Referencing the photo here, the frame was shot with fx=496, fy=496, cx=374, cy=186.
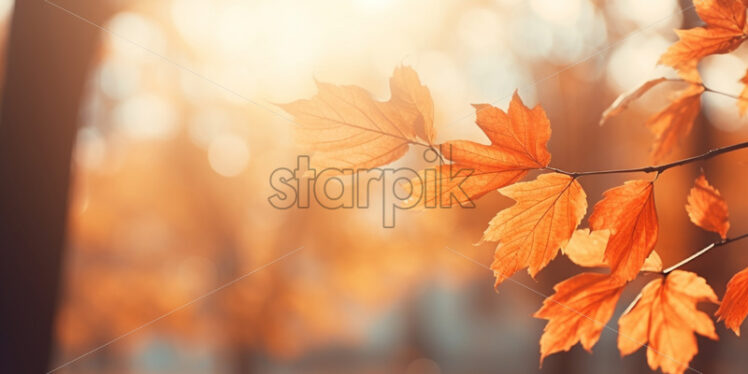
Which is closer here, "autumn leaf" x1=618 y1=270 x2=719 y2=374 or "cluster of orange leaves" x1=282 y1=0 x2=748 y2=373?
"cluster of orange leaves" x1=282 y1=0 x2=748 y2=373

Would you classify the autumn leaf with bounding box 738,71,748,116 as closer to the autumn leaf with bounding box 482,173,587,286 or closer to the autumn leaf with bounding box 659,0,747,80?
the autumn leaf with bounding box 659,0,747,80

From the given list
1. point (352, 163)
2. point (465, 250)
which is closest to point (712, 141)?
point (465, 250)

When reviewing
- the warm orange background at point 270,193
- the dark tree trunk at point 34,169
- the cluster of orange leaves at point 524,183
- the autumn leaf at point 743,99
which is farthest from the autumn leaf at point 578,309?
the warm orange background at point 270,193

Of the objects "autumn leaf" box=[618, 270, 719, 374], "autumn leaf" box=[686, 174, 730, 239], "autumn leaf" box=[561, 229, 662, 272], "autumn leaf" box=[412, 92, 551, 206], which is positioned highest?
"autumn leaf" box=[412, 92, 551, 206]

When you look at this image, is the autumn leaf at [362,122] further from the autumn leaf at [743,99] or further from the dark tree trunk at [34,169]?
the dark tree trunk at [34,169]

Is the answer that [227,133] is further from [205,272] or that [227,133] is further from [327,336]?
[327,336]

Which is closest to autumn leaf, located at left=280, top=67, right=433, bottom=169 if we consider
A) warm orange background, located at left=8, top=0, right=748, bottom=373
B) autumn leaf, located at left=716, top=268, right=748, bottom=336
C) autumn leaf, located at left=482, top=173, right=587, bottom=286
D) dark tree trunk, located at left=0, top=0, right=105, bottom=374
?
autumn leaf, located at left=482, top=173, right=587, bottom=286
